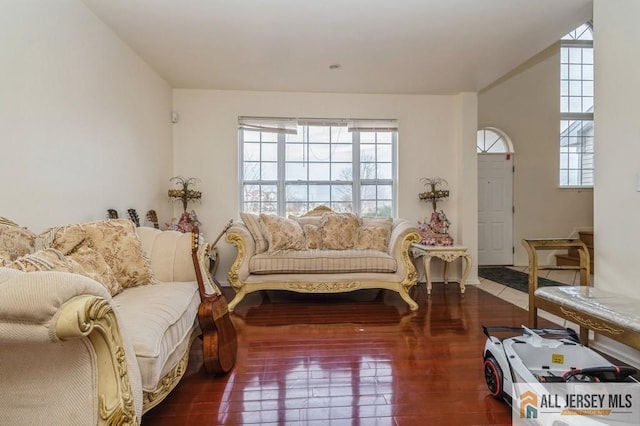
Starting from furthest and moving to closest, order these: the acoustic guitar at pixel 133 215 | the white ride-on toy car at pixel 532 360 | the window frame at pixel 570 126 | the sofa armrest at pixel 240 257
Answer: the window frame at pixel 570 126 → the sofa armrest at pixel 240 257 → the acoustic guitar at pixel 133 215 → the white ride-on toy car at pixel 532 360

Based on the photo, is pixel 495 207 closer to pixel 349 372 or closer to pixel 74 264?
pixel 349 372

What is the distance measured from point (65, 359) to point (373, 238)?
310cm

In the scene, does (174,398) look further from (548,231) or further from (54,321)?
(548,231)

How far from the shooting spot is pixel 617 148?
2.19 m

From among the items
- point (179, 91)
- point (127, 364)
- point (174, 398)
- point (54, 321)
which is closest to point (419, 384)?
point (174, 398)

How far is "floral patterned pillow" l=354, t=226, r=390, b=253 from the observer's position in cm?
369

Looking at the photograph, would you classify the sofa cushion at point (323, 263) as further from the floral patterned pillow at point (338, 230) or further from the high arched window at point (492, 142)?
the high arched window at point (492, 142)

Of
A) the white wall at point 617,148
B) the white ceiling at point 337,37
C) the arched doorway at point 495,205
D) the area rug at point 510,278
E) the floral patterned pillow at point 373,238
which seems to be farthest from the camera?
the arched doorway at point 495,205

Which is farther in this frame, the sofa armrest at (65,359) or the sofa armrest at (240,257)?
the sofa armrest at (240,257)

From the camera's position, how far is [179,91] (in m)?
4.16

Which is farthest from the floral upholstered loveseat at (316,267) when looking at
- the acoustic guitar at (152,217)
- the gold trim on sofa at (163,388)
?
the gold trim on sofa at (163,388)

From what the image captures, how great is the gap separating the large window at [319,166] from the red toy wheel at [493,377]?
9.39 feet

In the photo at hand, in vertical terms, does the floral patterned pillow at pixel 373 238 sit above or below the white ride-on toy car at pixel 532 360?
above

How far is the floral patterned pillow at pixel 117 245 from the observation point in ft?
6.19
